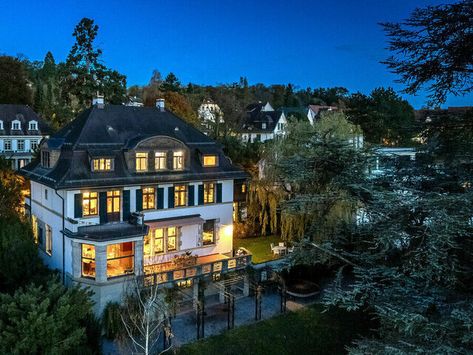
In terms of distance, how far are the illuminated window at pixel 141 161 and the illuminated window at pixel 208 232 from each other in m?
5.11

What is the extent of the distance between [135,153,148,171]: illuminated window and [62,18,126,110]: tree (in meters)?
17.7

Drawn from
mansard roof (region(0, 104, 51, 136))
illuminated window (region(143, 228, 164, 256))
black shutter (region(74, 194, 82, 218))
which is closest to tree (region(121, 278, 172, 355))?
illuminated window (region(143, 228, 164, 256))

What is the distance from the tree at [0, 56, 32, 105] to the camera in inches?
2264

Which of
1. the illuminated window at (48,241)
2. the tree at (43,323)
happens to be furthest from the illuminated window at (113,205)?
the tree at (43,323)

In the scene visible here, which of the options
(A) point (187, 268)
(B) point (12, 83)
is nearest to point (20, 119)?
(B) point (12, 83)

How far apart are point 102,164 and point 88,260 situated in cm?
465

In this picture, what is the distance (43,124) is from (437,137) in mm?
48206

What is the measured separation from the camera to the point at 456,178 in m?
12.4

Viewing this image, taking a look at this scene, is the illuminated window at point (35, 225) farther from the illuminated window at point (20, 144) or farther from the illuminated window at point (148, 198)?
the illuminated window at point (20, 144)

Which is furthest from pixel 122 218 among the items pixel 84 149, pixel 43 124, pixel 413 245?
pixel 43 124

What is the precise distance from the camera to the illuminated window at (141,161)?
22.1 metres

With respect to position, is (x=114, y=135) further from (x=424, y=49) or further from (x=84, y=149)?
(x=424, y=49)

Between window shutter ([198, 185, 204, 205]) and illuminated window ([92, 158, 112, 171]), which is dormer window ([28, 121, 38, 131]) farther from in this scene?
window shutter ([198, 185, 204, 205])

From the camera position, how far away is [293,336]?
1994cm
